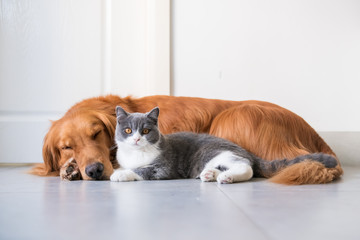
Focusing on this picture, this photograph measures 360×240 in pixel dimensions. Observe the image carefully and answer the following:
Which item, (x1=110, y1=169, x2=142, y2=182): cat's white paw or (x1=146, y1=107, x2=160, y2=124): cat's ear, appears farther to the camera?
(x1=146, y1=107, x2=160, y2=124): cat's ear

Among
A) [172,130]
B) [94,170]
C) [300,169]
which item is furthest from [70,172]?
[300,169]

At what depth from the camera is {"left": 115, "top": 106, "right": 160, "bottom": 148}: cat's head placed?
5.65 feet

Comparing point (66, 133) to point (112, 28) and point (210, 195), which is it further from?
point (112, 28)

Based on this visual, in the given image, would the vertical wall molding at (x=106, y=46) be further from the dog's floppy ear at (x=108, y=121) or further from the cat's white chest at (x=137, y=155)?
the cat's white chest at (x=137, y=155)

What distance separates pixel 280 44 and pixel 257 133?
104cm

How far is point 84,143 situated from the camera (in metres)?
1.89

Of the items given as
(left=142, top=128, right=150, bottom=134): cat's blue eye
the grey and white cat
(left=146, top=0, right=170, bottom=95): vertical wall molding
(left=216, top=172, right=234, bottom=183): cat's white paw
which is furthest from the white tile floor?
(left=146, top=0, right=170, bottom=95): vertical wall molding

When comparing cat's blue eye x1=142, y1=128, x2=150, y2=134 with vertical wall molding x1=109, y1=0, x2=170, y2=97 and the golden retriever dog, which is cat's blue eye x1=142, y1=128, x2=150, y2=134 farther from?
vertical wall molding x1=109, y1=0, x2=170, y2=97

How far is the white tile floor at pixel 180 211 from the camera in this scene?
0.86 meters

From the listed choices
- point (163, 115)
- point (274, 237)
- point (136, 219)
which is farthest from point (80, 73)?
point (274, 237)

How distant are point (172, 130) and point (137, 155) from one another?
0.40m

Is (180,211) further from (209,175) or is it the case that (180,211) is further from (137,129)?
(137,129)

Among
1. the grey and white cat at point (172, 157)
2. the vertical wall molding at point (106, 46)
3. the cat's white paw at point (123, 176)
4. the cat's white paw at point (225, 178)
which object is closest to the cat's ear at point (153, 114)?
the grey and white cat at point (172, 157)

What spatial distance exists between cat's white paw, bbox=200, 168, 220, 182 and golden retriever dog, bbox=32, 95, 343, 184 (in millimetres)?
368
